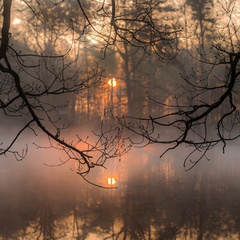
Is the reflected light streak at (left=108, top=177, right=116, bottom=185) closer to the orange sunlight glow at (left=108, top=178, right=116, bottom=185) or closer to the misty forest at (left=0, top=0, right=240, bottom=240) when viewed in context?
the orange sunlight glow at (left=108, top=178, right=116, bottom=185)

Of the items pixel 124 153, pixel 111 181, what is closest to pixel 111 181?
pixel 111 181

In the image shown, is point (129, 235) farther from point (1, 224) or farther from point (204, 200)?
point (204, 200)

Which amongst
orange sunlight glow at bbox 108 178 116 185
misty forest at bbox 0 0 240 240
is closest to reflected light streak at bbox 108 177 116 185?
orange sunlight glow at bbox 108 178 116 185

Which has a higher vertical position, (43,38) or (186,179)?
(43,38)

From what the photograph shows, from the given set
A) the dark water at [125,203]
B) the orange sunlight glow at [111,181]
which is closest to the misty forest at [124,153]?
the dark water at [125,203]

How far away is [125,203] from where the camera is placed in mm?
12844

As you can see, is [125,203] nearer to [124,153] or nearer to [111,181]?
[111,181]

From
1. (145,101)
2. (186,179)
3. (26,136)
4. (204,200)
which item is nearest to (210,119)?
(145,101)

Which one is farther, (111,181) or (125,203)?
(111,181)

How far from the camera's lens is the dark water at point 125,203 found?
1008 cm

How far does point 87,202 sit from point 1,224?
303 cm

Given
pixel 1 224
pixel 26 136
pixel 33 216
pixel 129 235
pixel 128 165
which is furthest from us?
pixel 26 136

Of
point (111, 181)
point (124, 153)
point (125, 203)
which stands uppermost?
point (124, 153)

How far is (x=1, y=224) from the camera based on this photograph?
10.5 meters
